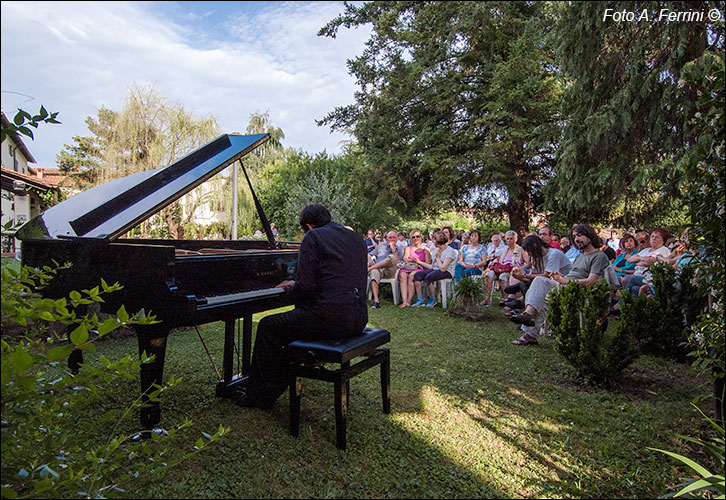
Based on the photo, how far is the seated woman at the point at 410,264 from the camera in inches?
344

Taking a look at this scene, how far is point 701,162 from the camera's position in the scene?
262 cm

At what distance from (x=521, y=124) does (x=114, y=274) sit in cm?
1401

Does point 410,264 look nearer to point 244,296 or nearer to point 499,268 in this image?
point 499,268

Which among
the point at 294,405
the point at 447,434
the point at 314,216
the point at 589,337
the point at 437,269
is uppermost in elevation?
the point at 314,216

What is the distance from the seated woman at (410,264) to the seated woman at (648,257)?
11.9 ft

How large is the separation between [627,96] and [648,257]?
4.01 m

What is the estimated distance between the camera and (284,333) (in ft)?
11.0

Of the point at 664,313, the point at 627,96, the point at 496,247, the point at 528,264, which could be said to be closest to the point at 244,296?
the point at 664,313

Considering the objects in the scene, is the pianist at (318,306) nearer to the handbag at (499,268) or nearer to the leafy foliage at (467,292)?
the leafy foliage at (467,292)

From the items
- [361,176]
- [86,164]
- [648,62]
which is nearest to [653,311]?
[648,62]

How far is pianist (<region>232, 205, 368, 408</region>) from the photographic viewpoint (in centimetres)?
327

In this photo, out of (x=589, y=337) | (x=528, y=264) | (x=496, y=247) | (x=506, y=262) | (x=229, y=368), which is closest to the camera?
(x=229, y=368)

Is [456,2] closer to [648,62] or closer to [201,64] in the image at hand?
[648,62]

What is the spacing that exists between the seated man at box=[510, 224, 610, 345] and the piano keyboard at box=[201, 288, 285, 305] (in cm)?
364
